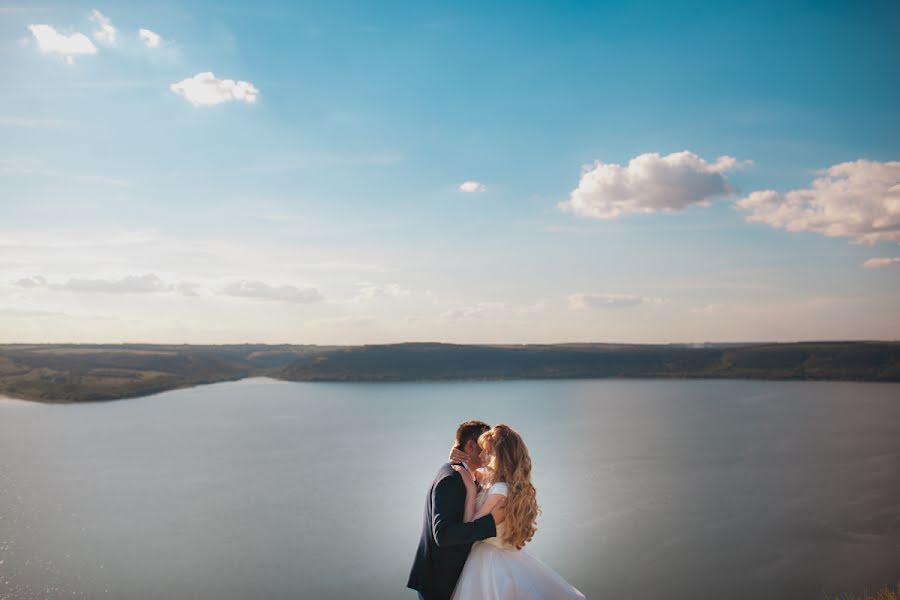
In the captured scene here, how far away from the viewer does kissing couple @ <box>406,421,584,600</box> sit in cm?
379

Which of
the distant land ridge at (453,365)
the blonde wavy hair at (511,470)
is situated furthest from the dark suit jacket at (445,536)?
the distant land ridge at (453,365)

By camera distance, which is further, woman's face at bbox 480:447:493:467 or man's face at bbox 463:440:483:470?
man's face at bbox 463:440:483:470

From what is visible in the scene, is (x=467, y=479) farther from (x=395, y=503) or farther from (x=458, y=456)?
(x=395, y=503)

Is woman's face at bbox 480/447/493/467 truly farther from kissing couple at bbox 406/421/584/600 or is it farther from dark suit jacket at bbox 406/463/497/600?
dark suit jacket at bbox 406/463/497/600

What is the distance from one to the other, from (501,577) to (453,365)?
10319 centimetres

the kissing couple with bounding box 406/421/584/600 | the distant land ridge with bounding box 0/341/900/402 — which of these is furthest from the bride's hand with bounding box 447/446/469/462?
the distant land ridge with bounding box 0/341/900/402

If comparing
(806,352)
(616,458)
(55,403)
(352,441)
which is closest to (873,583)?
(616,458)

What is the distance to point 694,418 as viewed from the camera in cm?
4762

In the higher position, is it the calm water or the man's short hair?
the man's short hair

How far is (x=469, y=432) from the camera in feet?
13.9

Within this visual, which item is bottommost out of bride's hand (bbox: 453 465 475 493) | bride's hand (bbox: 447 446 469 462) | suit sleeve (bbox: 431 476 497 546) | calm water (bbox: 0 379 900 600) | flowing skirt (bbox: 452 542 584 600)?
calm water (bbox: 0 379 900 600)

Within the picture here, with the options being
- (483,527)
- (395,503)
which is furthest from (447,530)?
(395,503)

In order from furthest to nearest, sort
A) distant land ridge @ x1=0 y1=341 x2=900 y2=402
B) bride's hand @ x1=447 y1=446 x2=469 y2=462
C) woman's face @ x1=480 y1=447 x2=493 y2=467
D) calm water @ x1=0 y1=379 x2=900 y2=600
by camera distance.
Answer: distant land ridge @ x1=0 y1=341 x2=900 y2=402, calm water @ x1=0 y1=379 x2=900 y2=600, bride's hand @ x1=447 y1=446 x2=469 y2=462, woman's face @ x1=480 y1=447 x2=493 y2=467

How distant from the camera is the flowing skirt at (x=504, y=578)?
402 cm
